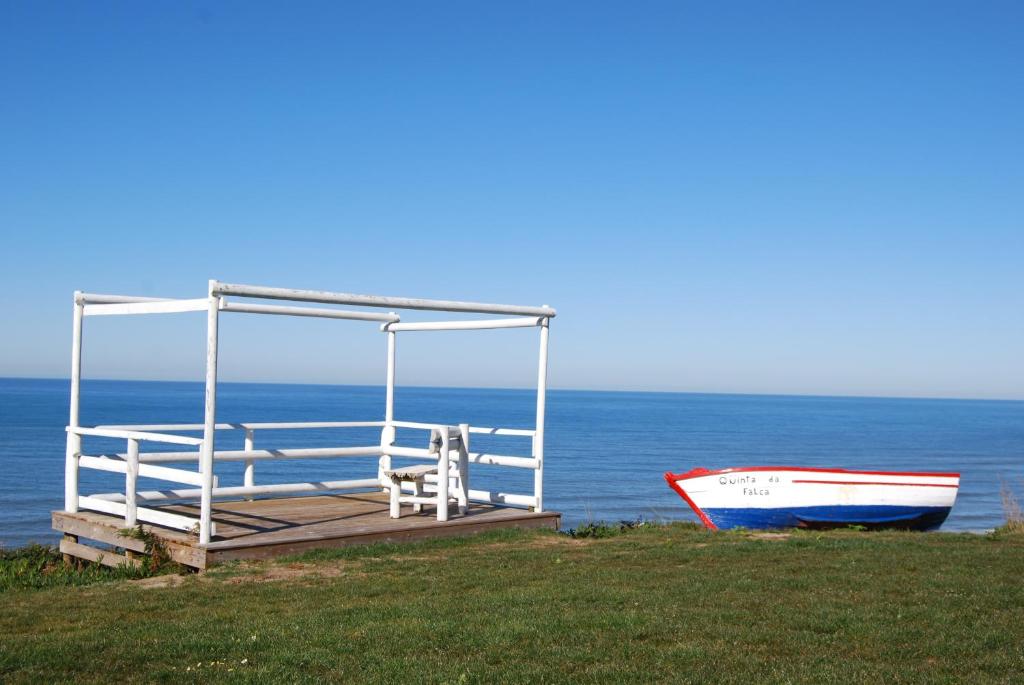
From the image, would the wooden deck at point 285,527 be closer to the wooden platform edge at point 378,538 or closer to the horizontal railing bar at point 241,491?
the wooden platform edge at point 378,538

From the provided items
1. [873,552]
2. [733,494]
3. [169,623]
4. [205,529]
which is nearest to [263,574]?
[205,529]

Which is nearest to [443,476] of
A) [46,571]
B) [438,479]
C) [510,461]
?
[438,479]

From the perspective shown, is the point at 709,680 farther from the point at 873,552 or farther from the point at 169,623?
the point at 873,552

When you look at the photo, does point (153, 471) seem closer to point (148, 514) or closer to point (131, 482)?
point (131, 482)

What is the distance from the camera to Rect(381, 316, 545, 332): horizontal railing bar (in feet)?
44.6

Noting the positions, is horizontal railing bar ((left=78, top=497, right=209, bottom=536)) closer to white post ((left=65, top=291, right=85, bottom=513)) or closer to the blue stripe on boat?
white post ((left=65, top=291, right=85, bottom=513))

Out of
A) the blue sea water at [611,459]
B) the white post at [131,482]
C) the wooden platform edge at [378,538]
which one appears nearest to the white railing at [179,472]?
the white post at [131,482]

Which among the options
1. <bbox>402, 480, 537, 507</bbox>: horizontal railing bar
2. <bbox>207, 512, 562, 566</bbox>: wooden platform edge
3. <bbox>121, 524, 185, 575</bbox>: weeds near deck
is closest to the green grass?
<bbox>207, 512, 562, 566</bbox>: wooden platform edge

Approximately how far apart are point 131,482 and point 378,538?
2723 mm

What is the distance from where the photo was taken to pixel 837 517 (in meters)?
16.0

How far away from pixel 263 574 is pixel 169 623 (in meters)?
2.25

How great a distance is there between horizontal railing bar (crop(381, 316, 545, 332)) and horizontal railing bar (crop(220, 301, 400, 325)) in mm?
291

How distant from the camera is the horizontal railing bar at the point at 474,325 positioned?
13.6 meters

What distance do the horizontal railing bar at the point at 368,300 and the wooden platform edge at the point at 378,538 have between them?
8.48ft
